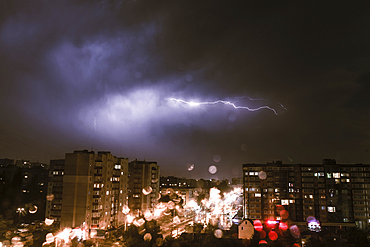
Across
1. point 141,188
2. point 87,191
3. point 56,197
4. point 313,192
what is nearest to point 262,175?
point 313,192

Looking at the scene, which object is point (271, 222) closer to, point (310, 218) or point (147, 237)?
point (310, 218)

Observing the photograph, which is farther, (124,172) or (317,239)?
(124,172)

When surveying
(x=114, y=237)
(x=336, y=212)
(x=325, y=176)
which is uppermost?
(x=325, y=176)

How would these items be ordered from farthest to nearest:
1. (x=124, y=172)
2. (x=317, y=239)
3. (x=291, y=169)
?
(x=124, y=172), (x=291, y=169), (x=317, y=239)

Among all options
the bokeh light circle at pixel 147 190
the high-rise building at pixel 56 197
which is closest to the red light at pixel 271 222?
the bokeh light circle at pixel 147 190

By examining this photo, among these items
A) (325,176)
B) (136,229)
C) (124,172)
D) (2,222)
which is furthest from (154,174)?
(325,176)

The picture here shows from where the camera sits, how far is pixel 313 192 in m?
36.1

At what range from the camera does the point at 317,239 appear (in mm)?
26453

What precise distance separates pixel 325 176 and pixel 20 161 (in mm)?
83359

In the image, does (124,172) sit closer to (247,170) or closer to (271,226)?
(247,170)

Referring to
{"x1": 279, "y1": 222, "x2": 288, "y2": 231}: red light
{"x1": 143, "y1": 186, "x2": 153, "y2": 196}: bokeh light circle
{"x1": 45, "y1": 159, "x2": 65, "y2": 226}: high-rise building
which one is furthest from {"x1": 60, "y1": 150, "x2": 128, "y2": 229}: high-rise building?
{"x1": 279, "y1": 222, "x2": 288, "y2": 231}: red light

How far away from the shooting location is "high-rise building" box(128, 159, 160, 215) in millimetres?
44938

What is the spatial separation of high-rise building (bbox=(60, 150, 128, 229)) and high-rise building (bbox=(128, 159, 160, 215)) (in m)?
9.23

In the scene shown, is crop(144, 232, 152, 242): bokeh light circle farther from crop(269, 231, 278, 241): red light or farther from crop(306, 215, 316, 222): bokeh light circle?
crop(306, 215, 316, 222): bokeh light circle
